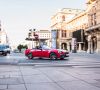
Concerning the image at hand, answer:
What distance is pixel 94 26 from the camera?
68.1 meters

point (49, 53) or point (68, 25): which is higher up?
point (68, 25)

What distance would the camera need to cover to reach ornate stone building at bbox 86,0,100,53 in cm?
6662

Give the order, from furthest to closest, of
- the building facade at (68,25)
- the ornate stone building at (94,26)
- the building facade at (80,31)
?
the building facade at (68,25)
the building facade at (80,31)
the ornate stone building at (94,26)

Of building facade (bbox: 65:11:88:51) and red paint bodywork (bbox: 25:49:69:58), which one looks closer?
red paint bodywork (bbox: 25:49:69:58)

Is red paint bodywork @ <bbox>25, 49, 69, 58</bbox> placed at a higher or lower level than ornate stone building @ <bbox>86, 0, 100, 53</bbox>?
lower

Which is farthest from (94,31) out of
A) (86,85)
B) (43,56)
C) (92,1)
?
(86,85)

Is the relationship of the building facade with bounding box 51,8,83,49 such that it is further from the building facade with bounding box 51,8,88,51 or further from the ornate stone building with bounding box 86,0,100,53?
the ornate stone building with bounding box 86,0,100,53

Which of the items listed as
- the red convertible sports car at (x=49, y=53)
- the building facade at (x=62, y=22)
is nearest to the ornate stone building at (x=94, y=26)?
the red convertible sports car at (x=49, y=53)

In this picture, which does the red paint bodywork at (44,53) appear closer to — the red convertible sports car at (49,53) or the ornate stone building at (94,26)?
the red convertible sports car at (49,53)

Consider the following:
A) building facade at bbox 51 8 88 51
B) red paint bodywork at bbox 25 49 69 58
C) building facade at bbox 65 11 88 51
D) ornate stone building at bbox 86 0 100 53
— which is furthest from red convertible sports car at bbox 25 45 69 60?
building facade at bbox 51 8 88 51

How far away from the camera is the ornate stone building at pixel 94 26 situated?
66625 millimetres

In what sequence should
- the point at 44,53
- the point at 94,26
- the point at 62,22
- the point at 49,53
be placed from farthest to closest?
1. the point at 62,22
2. the point at 94,26
3. the point at 44,53
4. the point at 49,53

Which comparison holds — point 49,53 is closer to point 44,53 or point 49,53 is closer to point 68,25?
point 44,53

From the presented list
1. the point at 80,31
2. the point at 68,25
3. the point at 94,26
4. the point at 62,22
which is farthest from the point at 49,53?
the point at 62,22
